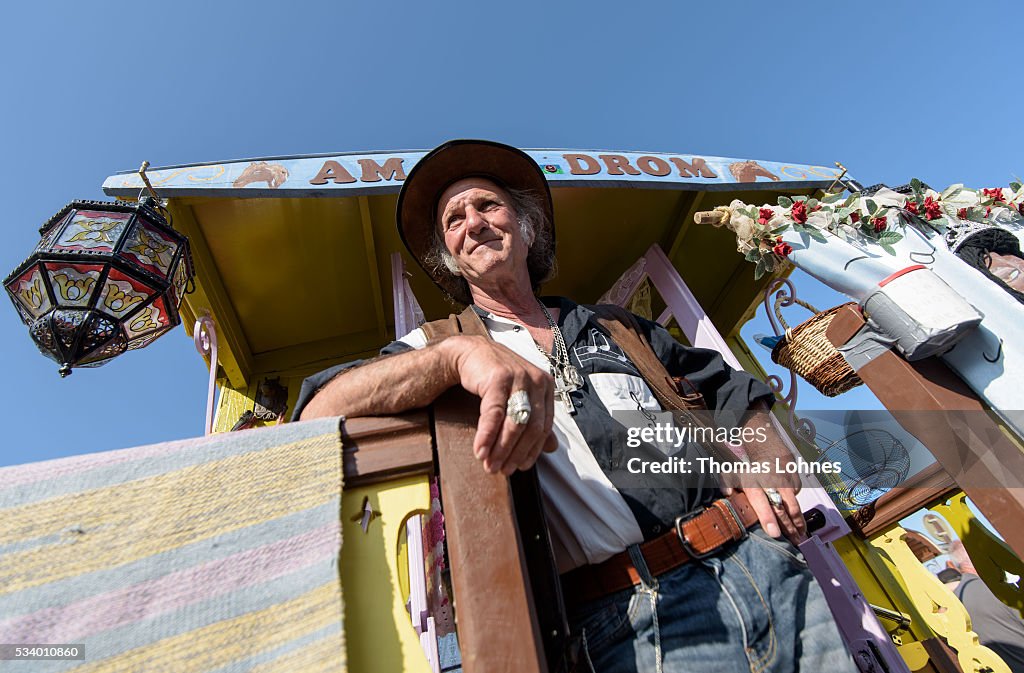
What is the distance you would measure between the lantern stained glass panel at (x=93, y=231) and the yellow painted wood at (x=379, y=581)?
200 cm

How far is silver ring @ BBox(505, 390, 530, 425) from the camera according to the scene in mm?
879

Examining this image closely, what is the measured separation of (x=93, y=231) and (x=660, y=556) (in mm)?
2614

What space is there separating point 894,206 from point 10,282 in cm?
415

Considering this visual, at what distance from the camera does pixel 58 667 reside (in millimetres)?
685

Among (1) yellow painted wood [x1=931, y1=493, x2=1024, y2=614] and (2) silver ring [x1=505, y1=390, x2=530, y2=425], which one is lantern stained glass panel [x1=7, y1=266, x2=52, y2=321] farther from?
(1) yellow painted wood [x1=931, y1=493, x2=1024, y2=614]

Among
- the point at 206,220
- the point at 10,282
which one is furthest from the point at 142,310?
the point at 206,220

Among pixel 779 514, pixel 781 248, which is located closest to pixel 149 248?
pixel 779 514

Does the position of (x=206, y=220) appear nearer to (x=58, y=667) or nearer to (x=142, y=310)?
(x=142, y=310)

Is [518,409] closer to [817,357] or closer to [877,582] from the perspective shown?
[817,357]

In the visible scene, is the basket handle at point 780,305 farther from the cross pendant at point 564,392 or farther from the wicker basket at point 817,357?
the cross pendant at point 564,392

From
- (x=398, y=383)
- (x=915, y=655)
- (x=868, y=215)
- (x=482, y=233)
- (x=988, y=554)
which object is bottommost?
(x=915, y=655)

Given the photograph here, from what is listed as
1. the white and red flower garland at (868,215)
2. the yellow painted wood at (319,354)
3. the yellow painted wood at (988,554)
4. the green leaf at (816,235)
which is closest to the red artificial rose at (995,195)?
the white and red flower garland at (868,215)

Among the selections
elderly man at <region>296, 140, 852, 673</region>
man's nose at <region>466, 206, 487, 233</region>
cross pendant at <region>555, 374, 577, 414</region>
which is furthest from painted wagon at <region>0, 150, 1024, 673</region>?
man's nose at <region>466, 206, 487, 233</region>

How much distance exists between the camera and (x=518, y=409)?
2.89 feet
